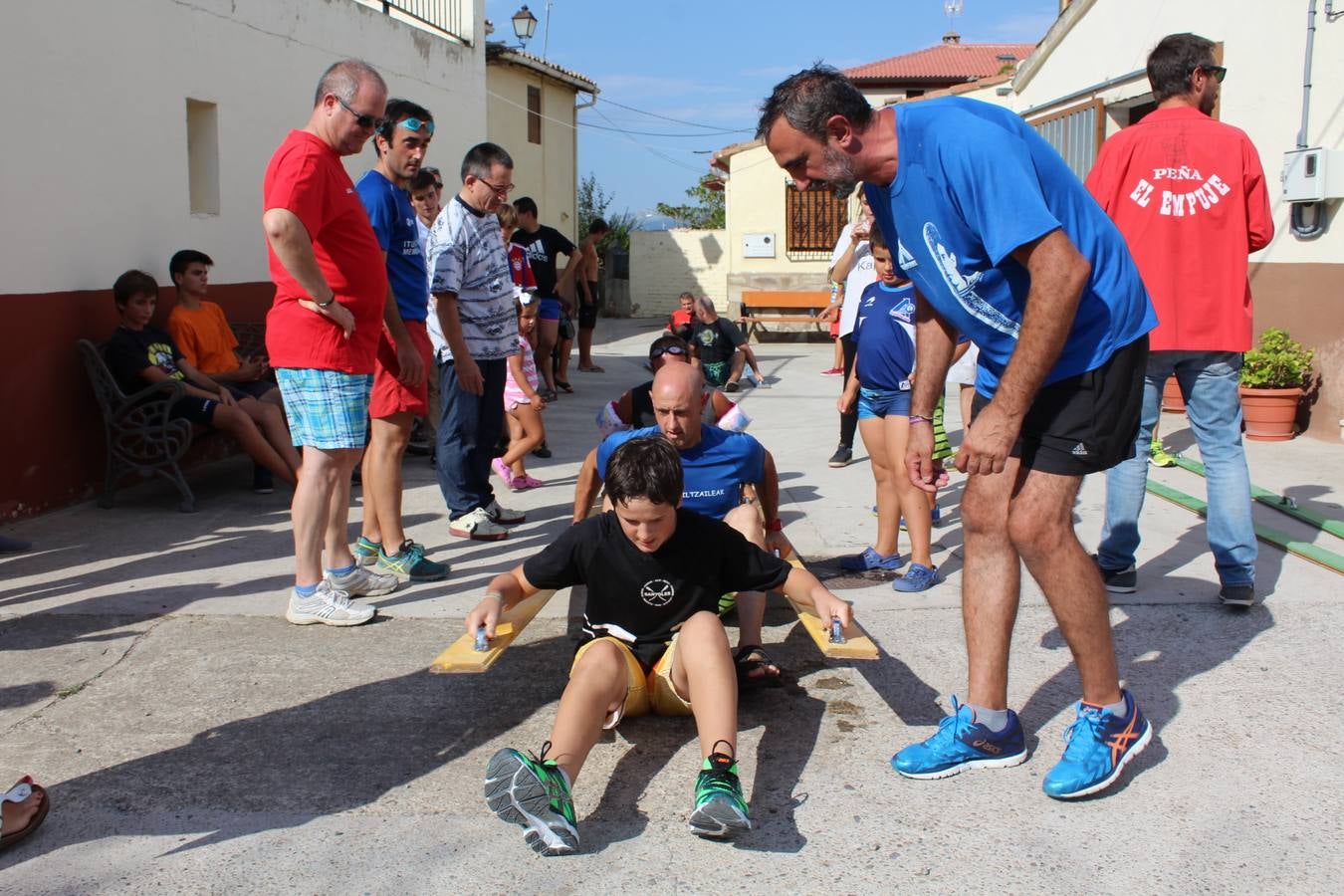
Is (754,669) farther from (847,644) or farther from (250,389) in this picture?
(250,389)

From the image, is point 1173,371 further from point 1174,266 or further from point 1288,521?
point 1288,521

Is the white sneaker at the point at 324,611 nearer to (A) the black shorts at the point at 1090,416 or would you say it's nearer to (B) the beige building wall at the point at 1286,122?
(A) the black shorts at the point at 1090,416

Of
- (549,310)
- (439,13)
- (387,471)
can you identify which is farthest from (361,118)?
(439,13)

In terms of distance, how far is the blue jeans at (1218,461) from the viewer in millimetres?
4711

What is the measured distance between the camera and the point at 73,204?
22.5 feet

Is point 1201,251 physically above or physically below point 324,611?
above

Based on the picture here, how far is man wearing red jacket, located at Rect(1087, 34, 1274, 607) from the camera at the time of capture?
4.70 m

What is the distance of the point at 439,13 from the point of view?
46.0 ft

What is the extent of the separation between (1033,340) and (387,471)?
3235 mm

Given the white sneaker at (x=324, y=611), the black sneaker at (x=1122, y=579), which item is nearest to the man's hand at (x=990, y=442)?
the black sneaker at (x=1122, y=579)

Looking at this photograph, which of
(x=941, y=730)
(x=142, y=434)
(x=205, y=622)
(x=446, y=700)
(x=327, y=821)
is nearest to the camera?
(x=327, y=821)

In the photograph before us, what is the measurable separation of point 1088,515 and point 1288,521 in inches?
38.0

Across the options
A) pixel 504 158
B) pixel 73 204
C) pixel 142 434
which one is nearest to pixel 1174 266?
pixel 504 158

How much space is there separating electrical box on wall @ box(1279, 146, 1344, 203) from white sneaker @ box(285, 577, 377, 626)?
7.05m
